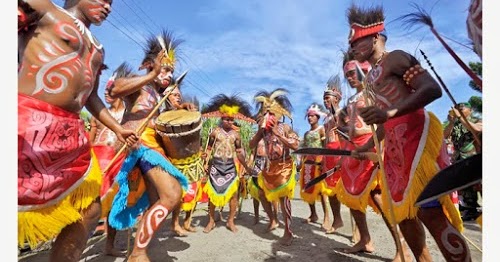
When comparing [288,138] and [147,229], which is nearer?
[147,229]

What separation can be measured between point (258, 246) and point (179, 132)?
2288 millimetres

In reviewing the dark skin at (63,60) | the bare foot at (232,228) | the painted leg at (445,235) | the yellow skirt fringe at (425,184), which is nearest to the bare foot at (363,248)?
the yellow skirt fringe at (425,184)

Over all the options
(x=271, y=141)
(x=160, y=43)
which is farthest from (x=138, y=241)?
(x=271, y=141)

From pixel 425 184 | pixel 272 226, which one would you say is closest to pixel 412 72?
pixel 425 184

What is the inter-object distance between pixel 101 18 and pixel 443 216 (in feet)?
8.78

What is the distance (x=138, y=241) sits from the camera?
3.17 metres

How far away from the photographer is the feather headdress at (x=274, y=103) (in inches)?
232

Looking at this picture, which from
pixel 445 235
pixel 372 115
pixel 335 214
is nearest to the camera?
pixel 372 115

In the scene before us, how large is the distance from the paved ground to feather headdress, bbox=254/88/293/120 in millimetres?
2022

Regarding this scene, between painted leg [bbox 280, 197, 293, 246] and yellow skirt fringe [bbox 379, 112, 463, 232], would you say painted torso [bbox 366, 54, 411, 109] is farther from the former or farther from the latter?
painted leg [bbox 280, 197, 293, 246]

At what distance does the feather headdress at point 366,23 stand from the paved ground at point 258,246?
2590 millimetres

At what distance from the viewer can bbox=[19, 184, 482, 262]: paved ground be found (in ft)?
14.3

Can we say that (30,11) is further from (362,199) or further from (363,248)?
(363,248)

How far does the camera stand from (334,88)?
21.5ft
